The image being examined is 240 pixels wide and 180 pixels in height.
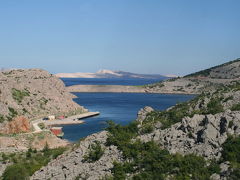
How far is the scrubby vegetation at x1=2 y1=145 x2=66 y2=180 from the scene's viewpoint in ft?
133

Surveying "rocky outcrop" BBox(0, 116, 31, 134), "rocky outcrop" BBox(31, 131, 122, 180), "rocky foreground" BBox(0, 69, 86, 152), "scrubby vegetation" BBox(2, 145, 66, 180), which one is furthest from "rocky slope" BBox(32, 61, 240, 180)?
"rocky outcrop" BBox(0, 116, 31, 134)

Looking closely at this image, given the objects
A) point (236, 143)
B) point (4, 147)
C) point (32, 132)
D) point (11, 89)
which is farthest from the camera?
point (11, 89)

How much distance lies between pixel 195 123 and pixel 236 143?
506 cm

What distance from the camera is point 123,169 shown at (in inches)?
1350

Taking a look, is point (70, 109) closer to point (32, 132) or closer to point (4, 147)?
point (32, 132)

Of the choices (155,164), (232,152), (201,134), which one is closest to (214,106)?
(201,134)

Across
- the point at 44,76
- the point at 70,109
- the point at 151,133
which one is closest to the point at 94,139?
the point at 151,133

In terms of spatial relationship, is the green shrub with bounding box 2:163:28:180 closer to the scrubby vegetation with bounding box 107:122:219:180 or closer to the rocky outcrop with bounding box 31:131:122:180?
the rocky outcrop with bounding box 31:131:122:180

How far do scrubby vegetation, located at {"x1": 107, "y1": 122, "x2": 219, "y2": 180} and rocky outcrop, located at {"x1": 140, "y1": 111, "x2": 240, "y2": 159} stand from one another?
952mm

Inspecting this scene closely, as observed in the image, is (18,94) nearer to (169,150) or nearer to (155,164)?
(169,150)

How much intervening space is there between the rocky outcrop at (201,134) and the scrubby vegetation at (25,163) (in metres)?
13.6

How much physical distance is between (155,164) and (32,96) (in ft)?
281

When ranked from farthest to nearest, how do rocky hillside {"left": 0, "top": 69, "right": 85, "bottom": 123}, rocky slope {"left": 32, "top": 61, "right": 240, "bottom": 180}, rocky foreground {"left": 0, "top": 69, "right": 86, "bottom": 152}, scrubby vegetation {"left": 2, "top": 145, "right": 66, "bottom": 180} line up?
1. rocky hillside {"left": 0, "top": 69, "right": 85, "bottom": 123}
2. rocky foreground {"left": 0, "top": 69, "right": 86, "bottom": 152}
3. scrubby vegetation {"left": 2, "top": 145, "right": 66, "bottom": 180}
4. rocky slope {"left": 32, "top": 61, "right": 240, "bottom": 180}

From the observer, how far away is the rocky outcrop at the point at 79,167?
3534 centimetres
